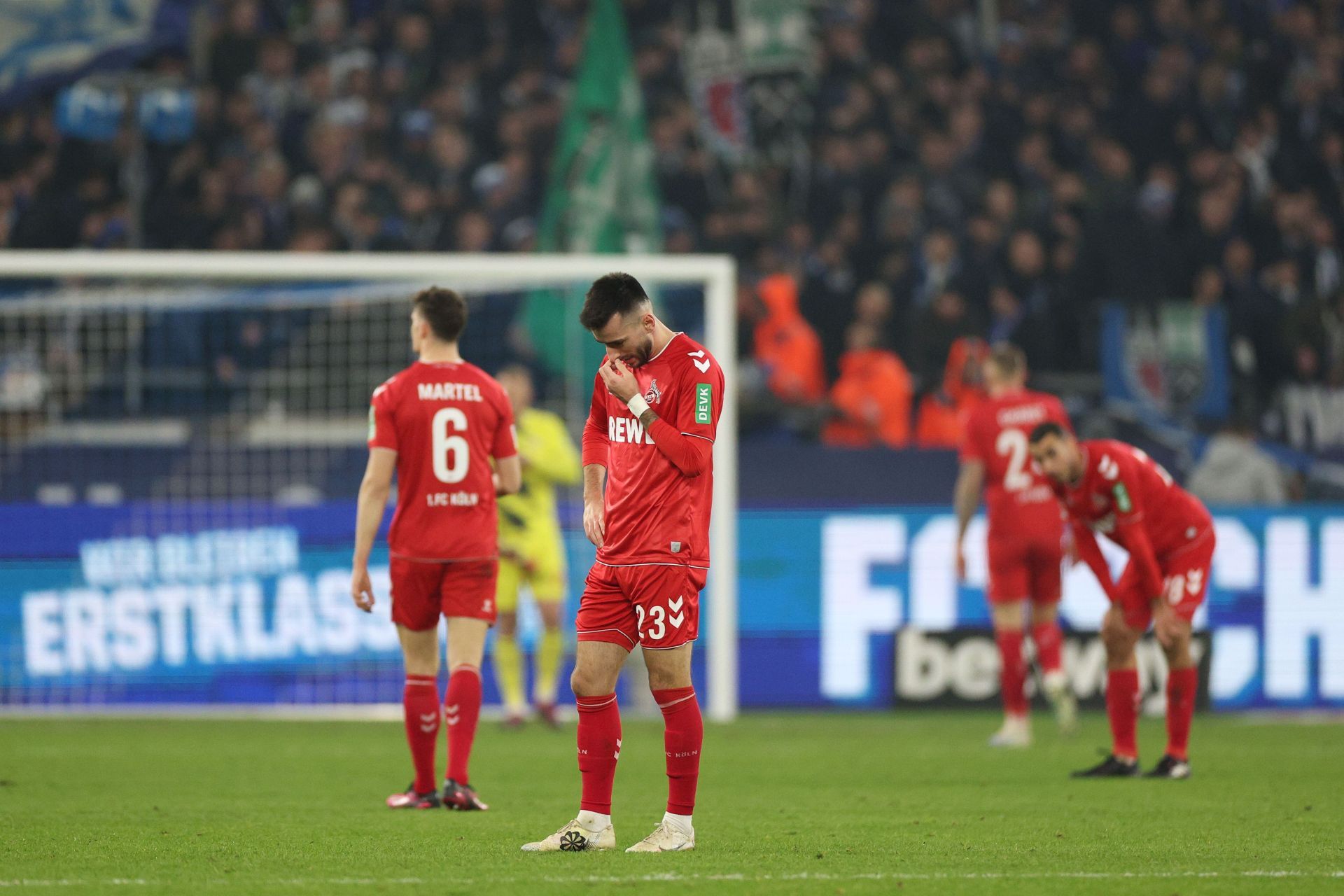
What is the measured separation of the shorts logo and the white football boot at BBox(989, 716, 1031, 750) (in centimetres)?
551

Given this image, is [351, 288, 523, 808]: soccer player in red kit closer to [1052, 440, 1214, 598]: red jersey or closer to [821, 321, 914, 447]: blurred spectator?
[1052, 440, 1214, 598]: red jersey

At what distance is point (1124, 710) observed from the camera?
8.91 m

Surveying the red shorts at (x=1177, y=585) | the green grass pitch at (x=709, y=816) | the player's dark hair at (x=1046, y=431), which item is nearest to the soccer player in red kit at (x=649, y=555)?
the green grass pitch at (x=709, y=816)

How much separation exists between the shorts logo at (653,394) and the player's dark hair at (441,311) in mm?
1650

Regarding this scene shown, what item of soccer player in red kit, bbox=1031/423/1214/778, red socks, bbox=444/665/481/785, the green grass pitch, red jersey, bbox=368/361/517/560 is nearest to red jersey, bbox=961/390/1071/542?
the green grass pitch

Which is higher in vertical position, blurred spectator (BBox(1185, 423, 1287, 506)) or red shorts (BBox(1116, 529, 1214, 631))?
blurred spectator (BBox(1185, 423, 1287, 506))

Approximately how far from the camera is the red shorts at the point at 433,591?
7254 mm

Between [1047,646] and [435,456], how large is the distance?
16.8 feet

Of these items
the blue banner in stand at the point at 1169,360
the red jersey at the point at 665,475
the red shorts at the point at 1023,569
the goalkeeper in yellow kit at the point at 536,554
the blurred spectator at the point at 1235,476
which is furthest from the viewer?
the blue banner in stand at the point at 1169,360

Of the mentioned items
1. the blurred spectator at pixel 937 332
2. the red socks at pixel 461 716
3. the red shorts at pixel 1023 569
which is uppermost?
the blurred spectator at pixel 937 332

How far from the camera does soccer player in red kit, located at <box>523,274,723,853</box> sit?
228 inches

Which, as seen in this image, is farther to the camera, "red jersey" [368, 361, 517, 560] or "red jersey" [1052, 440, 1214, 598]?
"red jersey" [1052, 440, 1214, 598]

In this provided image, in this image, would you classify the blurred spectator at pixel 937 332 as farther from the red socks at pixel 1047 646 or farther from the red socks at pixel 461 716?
the red socks at pixel 461 716

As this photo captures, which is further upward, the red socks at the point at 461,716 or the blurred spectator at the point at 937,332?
the blurred spectator at the point at 937,332
